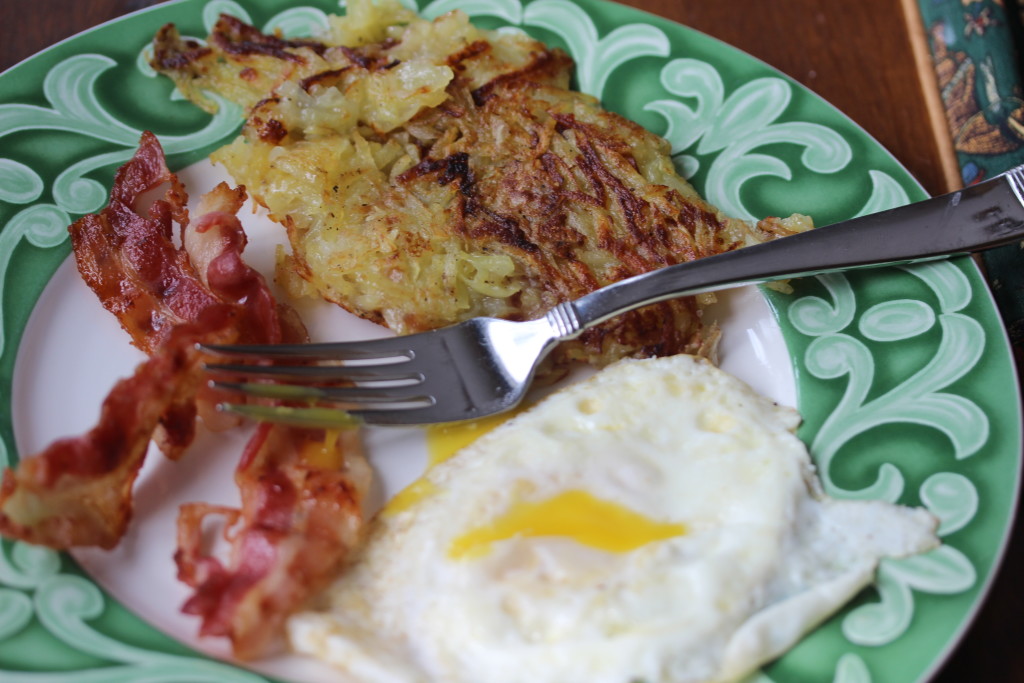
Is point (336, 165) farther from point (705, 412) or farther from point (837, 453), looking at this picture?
point (837, 453)

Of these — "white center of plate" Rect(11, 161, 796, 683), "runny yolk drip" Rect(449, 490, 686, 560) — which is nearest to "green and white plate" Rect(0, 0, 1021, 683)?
"white center of plate" Rect(11, 161, 796, 683)

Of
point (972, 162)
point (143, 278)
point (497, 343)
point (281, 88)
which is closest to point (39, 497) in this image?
point (143, 278)

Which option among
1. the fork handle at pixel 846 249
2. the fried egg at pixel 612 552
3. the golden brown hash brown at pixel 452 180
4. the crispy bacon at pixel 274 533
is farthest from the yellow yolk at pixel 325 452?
the fork handle at pixel 846 249

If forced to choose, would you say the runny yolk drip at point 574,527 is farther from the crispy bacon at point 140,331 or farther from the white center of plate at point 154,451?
the crispy bacon at point 140,331

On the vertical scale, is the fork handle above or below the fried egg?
above

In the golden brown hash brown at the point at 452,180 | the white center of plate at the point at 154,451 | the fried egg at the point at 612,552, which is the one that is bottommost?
the white center of plate at the point at 154,451

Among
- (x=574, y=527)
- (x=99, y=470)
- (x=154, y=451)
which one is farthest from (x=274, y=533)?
(x=574, y=527)

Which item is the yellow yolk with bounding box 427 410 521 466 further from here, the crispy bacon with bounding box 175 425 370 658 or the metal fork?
the crispy bacon with bounding box 175 425 370 658
